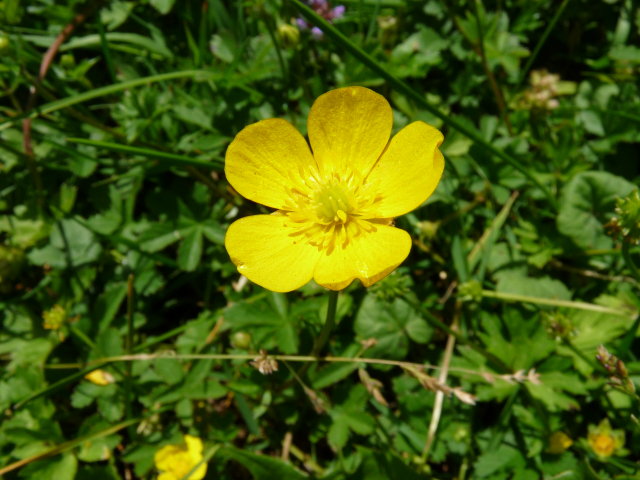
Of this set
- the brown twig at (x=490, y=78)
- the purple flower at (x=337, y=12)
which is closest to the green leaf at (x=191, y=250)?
the purple flower at (x=337, y=12)

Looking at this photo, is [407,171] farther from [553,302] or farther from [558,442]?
[558,442]

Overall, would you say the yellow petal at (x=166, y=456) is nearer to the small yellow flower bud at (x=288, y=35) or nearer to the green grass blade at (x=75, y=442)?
the green grass blade at (x=75, y=442)

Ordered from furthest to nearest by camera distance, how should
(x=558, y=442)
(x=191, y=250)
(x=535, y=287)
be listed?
(x=191, y=250), (x=535, y=287), (x=558, y=442)

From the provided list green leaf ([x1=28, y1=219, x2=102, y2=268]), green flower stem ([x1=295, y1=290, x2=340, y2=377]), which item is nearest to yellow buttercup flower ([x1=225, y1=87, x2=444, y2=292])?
green flower stem ([x1=295, y1=290, x2=340, y2=377])

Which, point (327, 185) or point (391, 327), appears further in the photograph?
point (391, 327)

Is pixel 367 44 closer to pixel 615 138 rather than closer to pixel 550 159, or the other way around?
pixel 550 159

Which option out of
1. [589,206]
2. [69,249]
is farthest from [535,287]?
[69,249]

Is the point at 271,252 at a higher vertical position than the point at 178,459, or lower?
higher

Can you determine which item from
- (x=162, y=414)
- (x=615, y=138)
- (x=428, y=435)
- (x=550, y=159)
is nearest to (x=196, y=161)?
(x=162, y=414)
